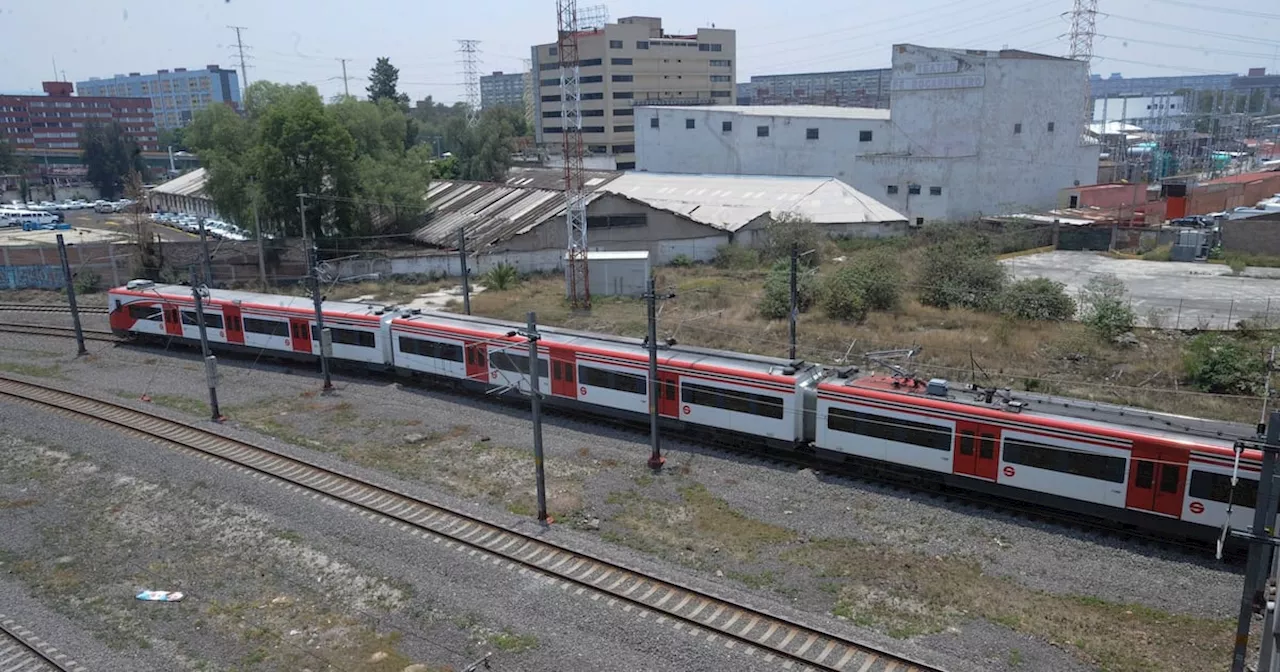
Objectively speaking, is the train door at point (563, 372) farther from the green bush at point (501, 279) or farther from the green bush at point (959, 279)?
the green bush at point (501, 279)

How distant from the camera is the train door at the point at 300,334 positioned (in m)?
27.3

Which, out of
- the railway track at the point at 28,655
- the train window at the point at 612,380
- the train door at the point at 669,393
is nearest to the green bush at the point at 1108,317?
the train door at the point at 669,393

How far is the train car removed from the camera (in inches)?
545

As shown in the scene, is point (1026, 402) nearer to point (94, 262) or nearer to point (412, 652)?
point (412, 652)

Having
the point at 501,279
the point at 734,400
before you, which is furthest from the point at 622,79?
the point at 734,400

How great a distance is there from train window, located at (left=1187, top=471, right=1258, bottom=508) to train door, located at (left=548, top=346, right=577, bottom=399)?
13.2m

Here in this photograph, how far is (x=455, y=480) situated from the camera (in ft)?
60.4

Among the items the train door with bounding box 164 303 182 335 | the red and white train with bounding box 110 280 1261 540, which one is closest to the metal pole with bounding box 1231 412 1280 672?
the red and white train with bounding box 110 280 1261 540

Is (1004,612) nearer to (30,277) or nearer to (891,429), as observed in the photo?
(891,429)

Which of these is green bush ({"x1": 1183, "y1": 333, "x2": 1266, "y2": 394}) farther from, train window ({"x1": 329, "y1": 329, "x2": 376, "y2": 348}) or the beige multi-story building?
the beige multi-story building

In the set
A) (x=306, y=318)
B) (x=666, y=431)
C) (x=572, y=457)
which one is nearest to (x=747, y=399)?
(x=666, y=431)

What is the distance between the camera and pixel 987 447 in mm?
15883

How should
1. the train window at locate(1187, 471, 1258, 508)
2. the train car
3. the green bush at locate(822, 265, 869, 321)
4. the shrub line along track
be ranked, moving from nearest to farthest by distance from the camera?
the shrub line along track, the train window at locate(1187, 471, 1258, 508), the train car, the green bush at locate(822, 265, 869, 321)

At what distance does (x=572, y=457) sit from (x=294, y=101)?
112 feet
